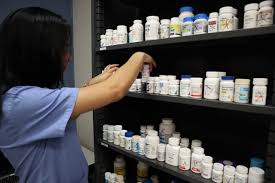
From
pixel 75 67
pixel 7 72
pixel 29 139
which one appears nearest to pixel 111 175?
pixel 29 139

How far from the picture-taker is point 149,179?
1304 mm

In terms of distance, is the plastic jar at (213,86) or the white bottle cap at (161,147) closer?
the plastic jar at (213,86)

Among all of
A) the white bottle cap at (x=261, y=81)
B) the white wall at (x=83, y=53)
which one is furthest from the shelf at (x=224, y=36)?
the white wall at (x=83, y=53)

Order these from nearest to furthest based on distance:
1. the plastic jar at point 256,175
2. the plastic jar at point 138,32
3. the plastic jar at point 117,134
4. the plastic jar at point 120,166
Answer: the plastic jar at point 256,175
the plastic jar at point 138,32
the plastic jar at point 117,134
the plastic jar at point 120,166

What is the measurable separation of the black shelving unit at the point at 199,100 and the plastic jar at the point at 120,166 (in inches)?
3.8

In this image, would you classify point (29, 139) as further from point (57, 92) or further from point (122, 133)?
point (122, 133)

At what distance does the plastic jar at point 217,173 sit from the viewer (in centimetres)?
87

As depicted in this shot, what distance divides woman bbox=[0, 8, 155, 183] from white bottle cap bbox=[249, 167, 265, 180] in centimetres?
57

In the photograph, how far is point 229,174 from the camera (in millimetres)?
Answer: 851

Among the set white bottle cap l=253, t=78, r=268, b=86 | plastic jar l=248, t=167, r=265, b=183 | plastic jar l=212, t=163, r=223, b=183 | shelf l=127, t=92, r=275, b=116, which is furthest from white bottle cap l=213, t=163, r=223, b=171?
white bottle cap l=253, t=78, r=268, b=86

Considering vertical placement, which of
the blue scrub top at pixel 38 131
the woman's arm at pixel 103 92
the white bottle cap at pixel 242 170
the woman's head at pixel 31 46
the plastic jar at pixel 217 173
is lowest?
the plastic jar at pixel 217 173

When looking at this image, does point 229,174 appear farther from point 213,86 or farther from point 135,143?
point 135,143

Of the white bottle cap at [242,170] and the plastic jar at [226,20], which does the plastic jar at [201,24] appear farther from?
the white bottle cap at [242,170]

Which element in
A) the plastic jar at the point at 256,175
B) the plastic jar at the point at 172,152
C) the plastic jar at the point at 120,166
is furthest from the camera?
the plastic jar at the point at 120,166
